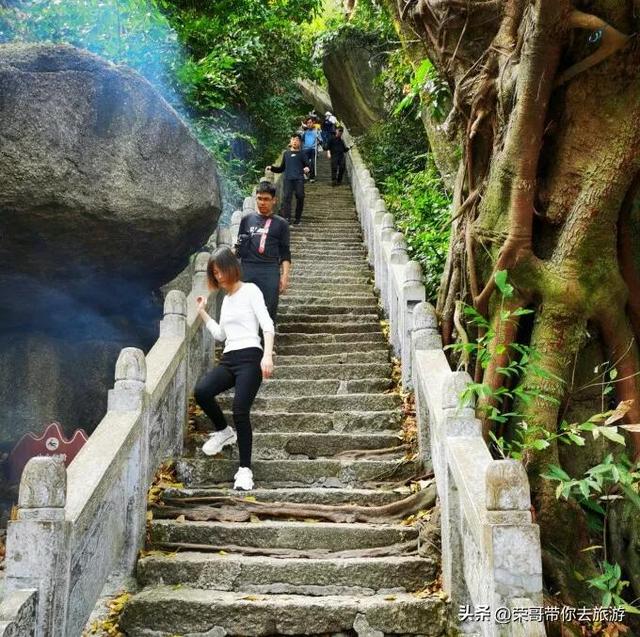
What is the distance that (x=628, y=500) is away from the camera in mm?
4801

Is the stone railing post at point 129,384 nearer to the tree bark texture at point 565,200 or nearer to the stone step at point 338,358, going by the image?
the tree bark texture at point 565,200

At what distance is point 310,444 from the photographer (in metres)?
5.96

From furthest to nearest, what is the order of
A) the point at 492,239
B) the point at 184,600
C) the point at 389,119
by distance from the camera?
1. the point at 389,119
2. the point at 492,239
3. the point at 184,600

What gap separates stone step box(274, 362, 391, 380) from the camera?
7.19 metres

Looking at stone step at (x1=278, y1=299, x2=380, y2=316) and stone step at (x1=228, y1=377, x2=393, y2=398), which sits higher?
stone step at (x1=278, y1=299, x2=380, y2=316)

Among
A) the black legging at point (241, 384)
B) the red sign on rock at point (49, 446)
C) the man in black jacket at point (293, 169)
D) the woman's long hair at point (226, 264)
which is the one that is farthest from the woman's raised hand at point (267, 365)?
the man in black jacket at point (293, 169)

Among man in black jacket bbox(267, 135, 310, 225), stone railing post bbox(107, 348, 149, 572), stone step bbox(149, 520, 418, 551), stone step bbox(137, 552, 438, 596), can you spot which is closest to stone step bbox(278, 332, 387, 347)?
stone railing post bbox(107, 348, 149, 572)

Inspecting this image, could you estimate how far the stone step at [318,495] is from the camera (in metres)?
5.21

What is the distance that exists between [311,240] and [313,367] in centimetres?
551

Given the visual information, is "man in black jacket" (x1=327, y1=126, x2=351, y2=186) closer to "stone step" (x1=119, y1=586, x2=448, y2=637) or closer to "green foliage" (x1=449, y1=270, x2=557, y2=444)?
"green foliage" (x1=449, y1=270, x2=557, y2=444)

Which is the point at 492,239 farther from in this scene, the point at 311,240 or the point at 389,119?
the point at 389,119

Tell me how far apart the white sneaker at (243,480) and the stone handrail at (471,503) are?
4.53 feet

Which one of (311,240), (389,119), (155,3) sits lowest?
(311,240)

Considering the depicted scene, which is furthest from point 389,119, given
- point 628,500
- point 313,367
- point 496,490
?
point 496,490
